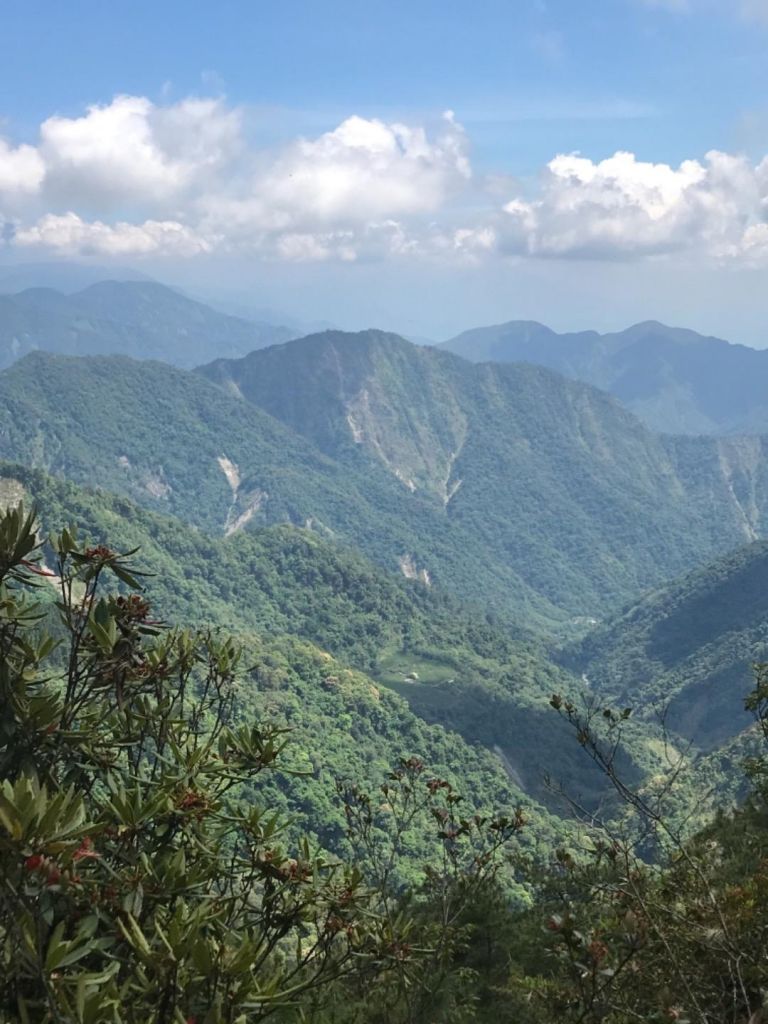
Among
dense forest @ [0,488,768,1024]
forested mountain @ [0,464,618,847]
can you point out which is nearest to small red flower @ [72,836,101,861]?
dense forest @ [0,488,768,1024]

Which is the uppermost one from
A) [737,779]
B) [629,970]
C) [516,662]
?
[629,970]

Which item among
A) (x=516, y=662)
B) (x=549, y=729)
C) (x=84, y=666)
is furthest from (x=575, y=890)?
(x=516, y=662)

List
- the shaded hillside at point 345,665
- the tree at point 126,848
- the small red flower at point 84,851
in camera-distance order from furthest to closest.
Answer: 1. the shaded hillside at point 345,665
2. the small red flower at point 84,851
3. the tree at point 126,848

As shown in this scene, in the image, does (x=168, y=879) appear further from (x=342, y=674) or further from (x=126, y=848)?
(x=342, y=674)

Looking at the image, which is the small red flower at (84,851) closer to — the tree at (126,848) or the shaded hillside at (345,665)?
the tree at (126,848)

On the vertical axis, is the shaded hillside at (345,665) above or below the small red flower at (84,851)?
below

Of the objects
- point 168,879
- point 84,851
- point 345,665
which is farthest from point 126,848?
point 345,665

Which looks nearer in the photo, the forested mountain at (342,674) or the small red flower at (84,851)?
the small red flower at (84,851)

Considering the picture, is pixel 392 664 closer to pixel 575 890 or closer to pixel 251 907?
pixel 575 890

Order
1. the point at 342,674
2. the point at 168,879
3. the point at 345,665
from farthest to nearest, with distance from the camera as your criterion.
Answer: the point at 345,665
the point at 342,674
the point at 168,879

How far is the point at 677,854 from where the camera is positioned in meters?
10.4

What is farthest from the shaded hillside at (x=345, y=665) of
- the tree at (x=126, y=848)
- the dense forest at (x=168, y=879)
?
the tree at (x=126, y=848)

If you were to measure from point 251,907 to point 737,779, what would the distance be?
122m

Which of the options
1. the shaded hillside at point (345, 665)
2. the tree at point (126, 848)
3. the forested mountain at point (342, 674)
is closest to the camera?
the tree at point (126, 848)
